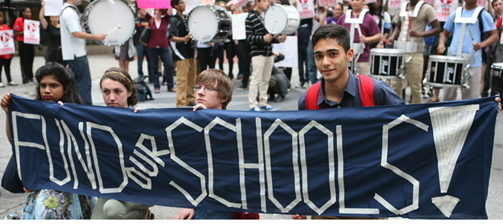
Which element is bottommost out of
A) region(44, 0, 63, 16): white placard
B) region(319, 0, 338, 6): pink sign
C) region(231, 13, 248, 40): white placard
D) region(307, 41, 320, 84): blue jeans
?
Result: region(307, 41, 320, 84): blue jeans

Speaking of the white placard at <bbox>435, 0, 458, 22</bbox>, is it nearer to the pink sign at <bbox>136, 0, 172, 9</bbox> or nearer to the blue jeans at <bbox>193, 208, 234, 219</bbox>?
the pink sign at <bbox>136, 0, 172, 9</bbox>

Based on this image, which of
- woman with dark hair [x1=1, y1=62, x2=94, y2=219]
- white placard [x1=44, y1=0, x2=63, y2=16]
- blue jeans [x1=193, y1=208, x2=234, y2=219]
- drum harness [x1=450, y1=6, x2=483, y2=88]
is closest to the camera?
blue jeans [x1=193, y1=208, x2=234, y2=219]

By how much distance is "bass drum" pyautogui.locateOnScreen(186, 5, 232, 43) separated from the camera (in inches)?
338

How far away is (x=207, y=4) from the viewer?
861cm

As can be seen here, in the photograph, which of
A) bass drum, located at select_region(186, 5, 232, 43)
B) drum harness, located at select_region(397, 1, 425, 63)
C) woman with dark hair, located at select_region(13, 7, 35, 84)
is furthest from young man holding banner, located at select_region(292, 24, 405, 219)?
woman with dark hair, located at select_region(13, 7, 35, 84)

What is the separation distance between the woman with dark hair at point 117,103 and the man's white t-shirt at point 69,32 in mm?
3756

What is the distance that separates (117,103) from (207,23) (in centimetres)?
515

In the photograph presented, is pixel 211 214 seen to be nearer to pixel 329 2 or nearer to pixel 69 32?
pixel 69 32

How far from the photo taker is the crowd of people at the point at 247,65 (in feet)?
9.86

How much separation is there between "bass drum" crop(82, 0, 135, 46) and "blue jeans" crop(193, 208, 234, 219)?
5.10 metres

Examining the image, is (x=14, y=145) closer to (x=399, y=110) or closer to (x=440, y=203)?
(x=399, y=110)

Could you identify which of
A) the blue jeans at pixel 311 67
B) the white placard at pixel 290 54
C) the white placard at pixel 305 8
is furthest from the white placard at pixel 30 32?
the blue jeans at pixel 311 67

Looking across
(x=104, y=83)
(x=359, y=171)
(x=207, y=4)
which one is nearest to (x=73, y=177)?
(x=104, y=83)

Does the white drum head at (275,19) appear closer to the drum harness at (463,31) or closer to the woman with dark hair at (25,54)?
the drum harness at (463,31)
